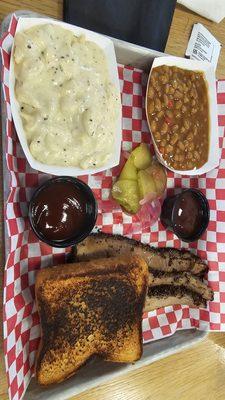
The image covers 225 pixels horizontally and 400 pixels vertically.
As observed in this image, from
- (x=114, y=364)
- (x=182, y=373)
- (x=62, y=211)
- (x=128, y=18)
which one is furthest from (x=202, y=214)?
(x=128, y=18)

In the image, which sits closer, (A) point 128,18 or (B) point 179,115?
(A) point 128,18

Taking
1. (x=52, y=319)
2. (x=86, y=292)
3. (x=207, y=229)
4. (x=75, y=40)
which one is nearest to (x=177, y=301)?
(x=207, y=229)

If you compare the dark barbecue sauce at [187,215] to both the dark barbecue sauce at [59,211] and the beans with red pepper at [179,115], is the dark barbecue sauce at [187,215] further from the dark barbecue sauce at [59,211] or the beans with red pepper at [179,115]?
the dark barbecue sauce at [59,211]

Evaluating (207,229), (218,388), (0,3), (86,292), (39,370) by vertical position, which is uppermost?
(0,3)

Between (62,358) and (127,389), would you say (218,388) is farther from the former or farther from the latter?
(62,358)

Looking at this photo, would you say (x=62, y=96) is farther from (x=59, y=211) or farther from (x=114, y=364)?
(x=114, y=364)

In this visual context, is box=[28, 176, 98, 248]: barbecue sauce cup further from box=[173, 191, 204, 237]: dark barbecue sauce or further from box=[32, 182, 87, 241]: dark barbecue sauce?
box=[173, 191, 204, 237]: dark barbecue sauce

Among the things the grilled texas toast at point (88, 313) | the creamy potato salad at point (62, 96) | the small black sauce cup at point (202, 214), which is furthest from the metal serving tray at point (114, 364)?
the small black sauce cup at point (202, 214)
